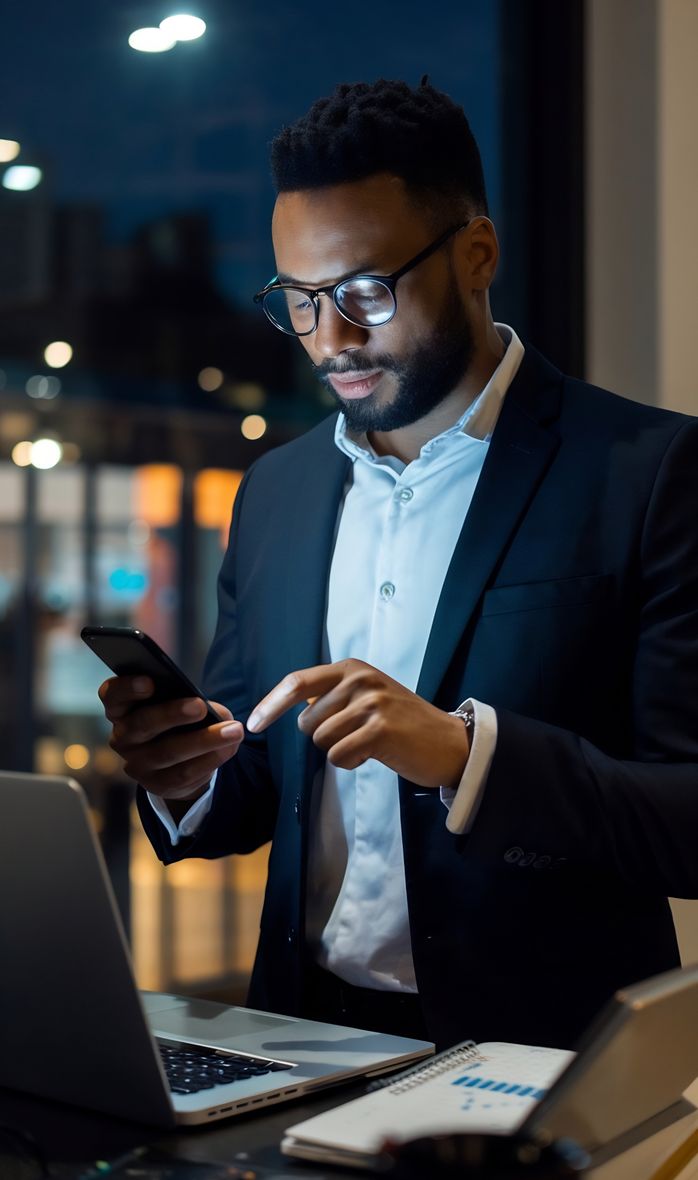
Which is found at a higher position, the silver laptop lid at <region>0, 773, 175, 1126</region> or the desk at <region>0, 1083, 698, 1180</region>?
the silver laptop lid at <region>0, 773, 175, 1126</region>

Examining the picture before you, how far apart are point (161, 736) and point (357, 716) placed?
0.26m

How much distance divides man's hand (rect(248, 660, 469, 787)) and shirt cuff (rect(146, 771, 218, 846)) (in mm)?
430

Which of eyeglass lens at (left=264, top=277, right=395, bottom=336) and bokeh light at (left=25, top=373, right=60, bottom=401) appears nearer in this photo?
eyeglass lens at (left=264, top=277, right=395, bottom=336)

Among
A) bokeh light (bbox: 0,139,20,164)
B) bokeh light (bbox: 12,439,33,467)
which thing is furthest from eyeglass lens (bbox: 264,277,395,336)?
bokeh light (bbox: 12,439,33,467)

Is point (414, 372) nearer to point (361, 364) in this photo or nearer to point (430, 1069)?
point (361, 364)

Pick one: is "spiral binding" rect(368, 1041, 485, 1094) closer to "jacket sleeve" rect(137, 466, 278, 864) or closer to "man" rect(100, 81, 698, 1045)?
"man" rect(100, 81, 698, 1045)

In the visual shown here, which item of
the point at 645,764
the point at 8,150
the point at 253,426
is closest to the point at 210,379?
the point at 253,426

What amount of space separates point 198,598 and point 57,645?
1.88ft

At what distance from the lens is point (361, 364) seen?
1.55m

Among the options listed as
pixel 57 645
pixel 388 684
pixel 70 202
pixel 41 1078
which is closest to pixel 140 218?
pixel 70 202

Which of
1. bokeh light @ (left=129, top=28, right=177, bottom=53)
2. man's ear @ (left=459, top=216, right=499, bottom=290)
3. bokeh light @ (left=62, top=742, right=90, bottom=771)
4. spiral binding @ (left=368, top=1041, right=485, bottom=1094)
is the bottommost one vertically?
bokeh light @ (left=62, top=742, right=90, bottom=771)

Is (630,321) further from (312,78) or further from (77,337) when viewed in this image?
(77,337)

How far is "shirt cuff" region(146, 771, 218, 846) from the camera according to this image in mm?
1591

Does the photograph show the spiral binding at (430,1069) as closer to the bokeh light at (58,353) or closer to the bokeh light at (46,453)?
the bokeh light at (58,353)
